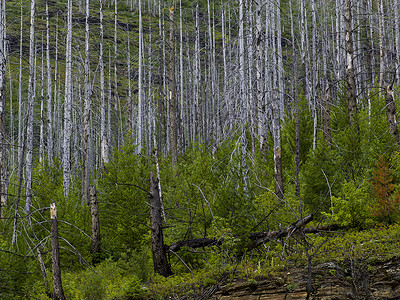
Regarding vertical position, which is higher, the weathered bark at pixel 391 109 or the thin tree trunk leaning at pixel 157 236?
the weathered bark at pixel 391 109

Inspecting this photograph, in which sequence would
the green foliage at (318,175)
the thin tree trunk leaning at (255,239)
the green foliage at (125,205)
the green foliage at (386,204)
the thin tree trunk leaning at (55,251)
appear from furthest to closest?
the green foliage at (125,205) → the green foliage at (318,175) → the green foliage at (386,204) → the thin tree trunk leaning at (255,239) → the thin tree trunk leaning at (55,251)

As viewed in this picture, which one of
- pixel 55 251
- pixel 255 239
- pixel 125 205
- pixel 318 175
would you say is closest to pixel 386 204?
pixel 255 239

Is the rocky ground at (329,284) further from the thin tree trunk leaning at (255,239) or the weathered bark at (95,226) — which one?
the weathered bark at (95,226)

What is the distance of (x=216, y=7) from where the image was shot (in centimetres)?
3812

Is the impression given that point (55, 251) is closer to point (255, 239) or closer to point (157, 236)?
point (157, 236)

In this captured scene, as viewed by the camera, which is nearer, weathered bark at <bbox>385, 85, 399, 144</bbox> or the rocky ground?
the rocky ground

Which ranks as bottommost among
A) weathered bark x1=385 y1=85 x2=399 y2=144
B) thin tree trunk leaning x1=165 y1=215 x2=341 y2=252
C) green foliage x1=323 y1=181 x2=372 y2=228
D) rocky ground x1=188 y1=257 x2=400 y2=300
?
rocky ground x1=188 y1=257 x2=400 y2=300

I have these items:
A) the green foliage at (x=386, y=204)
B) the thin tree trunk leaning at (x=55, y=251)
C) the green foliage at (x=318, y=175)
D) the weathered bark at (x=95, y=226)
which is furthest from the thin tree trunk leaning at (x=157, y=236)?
the weathered bark at (x=95, y=226)

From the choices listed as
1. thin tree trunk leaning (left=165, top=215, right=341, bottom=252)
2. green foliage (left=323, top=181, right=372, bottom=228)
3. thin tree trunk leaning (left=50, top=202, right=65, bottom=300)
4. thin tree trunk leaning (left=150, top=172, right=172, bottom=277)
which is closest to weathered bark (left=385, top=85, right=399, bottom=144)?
green foliage (left=323, top=181, right=372, bottom=228)

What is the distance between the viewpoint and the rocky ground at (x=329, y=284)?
4.11 metres

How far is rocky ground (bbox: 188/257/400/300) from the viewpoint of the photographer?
4113 millimetres

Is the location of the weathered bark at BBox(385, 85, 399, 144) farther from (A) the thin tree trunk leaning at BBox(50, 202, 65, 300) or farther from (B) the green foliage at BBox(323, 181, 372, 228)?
(A) the thin tree trunk leaning at BBox(50, 202, 65, 300)

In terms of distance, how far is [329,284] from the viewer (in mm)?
4375

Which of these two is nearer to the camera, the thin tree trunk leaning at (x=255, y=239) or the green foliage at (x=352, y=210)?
the thin tree trunk leaning at (x=255, y=239)
